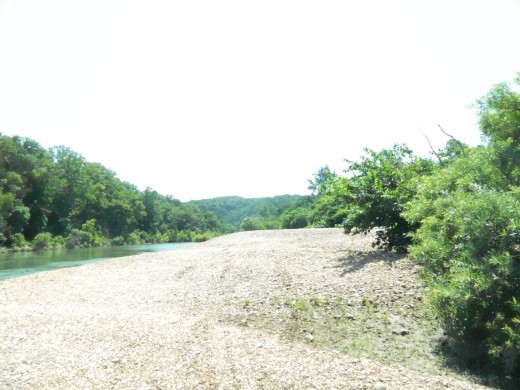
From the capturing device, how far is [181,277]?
13477 millimetres

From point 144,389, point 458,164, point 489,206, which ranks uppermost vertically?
point 458,164

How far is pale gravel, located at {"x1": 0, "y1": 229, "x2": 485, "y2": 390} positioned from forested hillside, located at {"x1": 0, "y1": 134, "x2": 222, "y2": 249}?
44458mm

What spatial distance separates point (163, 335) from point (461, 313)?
5382 millimetres

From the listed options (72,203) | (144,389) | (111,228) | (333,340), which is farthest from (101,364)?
(111,228)

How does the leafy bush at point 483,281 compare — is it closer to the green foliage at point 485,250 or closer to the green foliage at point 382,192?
the green foliage at point 485,250

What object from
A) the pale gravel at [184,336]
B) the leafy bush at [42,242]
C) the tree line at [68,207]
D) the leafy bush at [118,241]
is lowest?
the pale gravel at [184,336]

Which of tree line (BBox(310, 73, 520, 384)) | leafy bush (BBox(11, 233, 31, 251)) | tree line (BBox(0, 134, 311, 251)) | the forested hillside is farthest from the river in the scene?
tree line (BBox(310, 73, 520, 384))

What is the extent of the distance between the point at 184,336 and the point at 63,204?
71990mm

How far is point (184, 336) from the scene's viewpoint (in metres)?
7.40

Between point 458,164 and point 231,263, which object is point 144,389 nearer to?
point 458,164

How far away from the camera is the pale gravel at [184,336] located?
563 centimetres

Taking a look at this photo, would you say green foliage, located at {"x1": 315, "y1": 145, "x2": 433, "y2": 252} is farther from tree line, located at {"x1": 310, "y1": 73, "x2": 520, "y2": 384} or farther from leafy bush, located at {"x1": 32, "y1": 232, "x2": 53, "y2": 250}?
leafy bush, located at {"x1": 32, "y1": 232, "x2": 53, "y2": 250}

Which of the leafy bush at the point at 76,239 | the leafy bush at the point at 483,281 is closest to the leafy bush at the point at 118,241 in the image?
the leafy bush at the point at 76,239

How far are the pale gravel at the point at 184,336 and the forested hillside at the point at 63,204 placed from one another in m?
44.5
